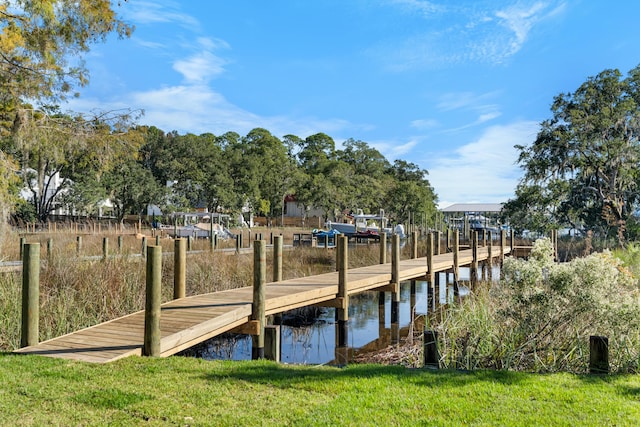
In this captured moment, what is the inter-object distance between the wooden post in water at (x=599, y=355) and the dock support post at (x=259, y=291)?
157 inches

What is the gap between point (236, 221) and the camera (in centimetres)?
4853

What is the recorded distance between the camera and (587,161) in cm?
2758

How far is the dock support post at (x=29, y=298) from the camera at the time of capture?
225 inches

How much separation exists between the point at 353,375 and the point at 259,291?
101 inches

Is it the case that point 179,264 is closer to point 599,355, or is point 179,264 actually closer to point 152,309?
point 152,309

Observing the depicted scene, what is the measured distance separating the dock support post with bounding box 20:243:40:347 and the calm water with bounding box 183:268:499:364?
11.3 feet

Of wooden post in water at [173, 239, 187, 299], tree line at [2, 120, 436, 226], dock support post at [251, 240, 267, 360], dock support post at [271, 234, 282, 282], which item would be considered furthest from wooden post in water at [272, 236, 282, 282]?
tree line at [2, 120, 436, 226]

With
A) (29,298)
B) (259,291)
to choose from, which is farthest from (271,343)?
(29,298)

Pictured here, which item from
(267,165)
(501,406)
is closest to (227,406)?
(501,406)

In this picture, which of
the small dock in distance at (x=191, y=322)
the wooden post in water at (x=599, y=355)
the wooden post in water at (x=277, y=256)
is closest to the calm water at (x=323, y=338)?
the small dock in distance at (x=191, y=322)

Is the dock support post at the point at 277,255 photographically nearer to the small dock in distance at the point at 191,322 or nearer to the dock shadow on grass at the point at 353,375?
the small dock in distance at the point at 191,322

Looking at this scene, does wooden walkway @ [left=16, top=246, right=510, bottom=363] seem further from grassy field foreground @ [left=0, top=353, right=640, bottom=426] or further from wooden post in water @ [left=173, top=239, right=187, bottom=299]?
grassy field foreground @ [left=0, top=353, right=640, bottom=426]

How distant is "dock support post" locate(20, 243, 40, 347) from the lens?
571 centimetres

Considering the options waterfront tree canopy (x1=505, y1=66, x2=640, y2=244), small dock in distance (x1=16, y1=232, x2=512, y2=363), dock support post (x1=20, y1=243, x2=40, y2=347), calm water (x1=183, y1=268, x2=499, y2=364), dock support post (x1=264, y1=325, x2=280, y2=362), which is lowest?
calm water (x1=183, y1=268, x2=499, y2=364)
